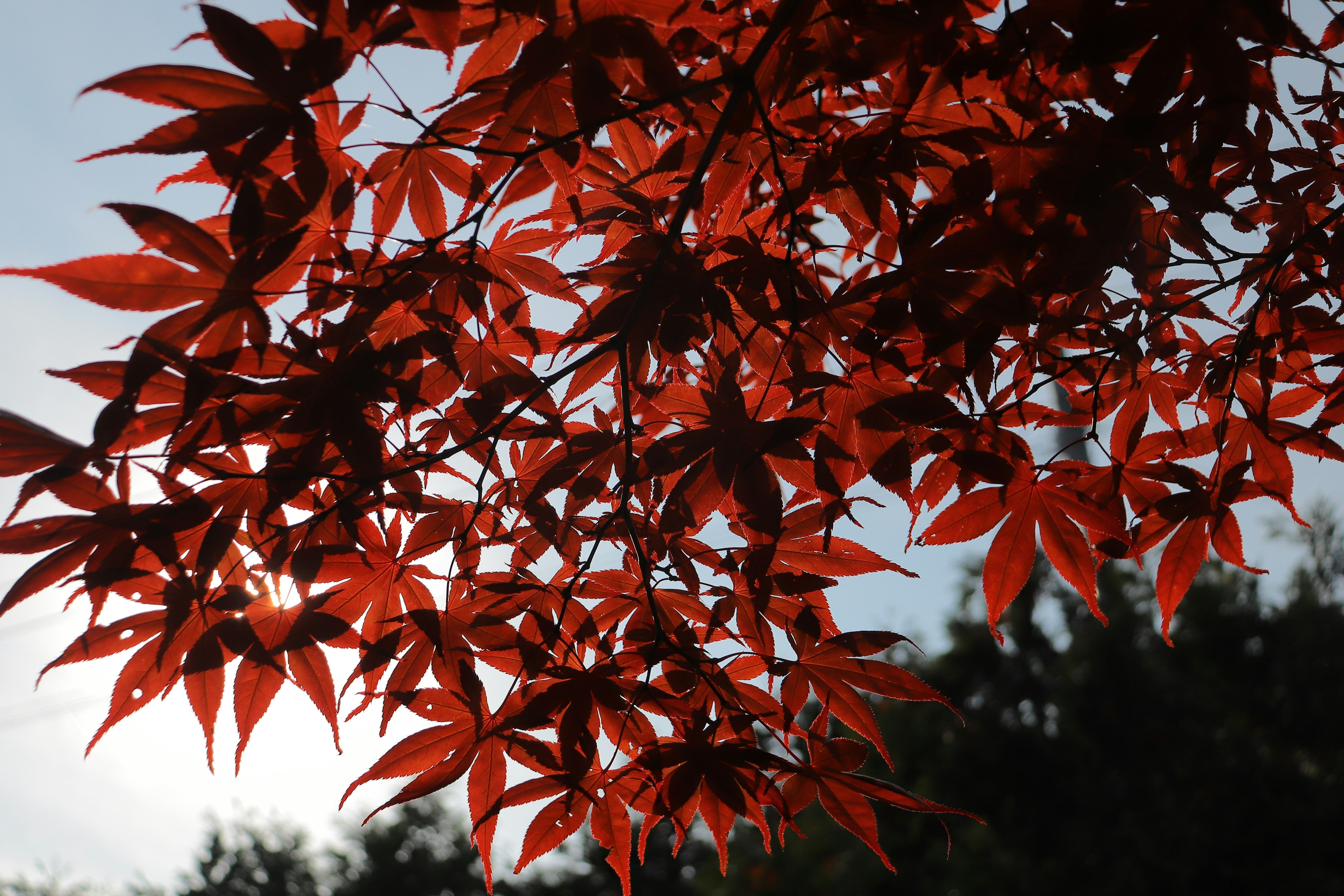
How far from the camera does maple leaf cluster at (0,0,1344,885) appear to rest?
77 cm

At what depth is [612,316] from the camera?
0.93 metres

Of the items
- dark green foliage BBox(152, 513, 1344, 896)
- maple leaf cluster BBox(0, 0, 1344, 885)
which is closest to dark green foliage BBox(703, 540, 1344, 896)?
dark green foliage BBox(152, 513, 1344, 896)

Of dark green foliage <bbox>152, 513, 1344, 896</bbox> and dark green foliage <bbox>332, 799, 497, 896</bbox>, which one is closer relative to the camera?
dark green foliage <bbox>152, 513, 1344, 896</bbox>

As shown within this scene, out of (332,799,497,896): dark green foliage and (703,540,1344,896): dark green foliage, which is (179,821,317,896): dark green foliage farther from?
(703,540,1344,896): dark green foliage

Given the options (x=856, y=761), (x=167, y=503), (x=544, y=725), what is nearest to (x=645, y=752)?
(x=544, y=725)

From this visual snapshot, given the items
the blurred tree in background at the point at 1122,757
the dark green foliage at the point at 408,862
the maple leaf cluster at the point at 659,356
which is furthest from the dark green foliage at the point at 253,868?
the maple leaf cluster at the point at 659,356

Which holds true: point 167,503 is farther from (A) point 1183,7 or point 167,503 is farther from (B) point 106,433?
(A) point 1183,7

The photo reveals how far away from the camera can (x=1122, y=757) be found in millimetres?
7281

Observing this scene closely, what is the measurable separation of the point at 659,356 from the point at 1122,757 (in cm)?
820

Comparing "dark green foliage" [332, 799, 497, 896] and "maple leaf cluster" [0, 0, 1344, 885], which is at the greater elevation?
"maple leaf cluster" [0, 0, 1344, 885]

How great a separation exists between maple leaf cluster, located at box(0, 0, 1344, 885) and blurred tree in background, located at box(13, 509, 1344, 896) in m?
6.06

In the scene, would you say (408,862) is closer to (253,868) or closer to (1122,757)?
(253,868)

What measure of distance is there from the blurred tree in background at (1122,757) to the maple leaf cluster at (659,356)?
6.06 meters

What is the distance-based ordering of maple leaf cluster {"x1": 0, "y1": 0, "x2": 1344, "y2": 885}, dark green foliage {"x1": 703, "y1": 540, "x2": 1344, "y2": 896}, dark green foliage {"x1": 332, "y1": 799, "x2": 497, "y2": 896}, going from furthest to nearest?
dark green foliage {"x1": 332, "y1": 799, "x2": 497, "y2": 896}
dark green foliage {"x1": 703, "y1": 540, "x2": 1344, "y2": 896}
maple leaf cluster {"x1": 0, "y1": 0, "x2": 1344, "y2": 885}
